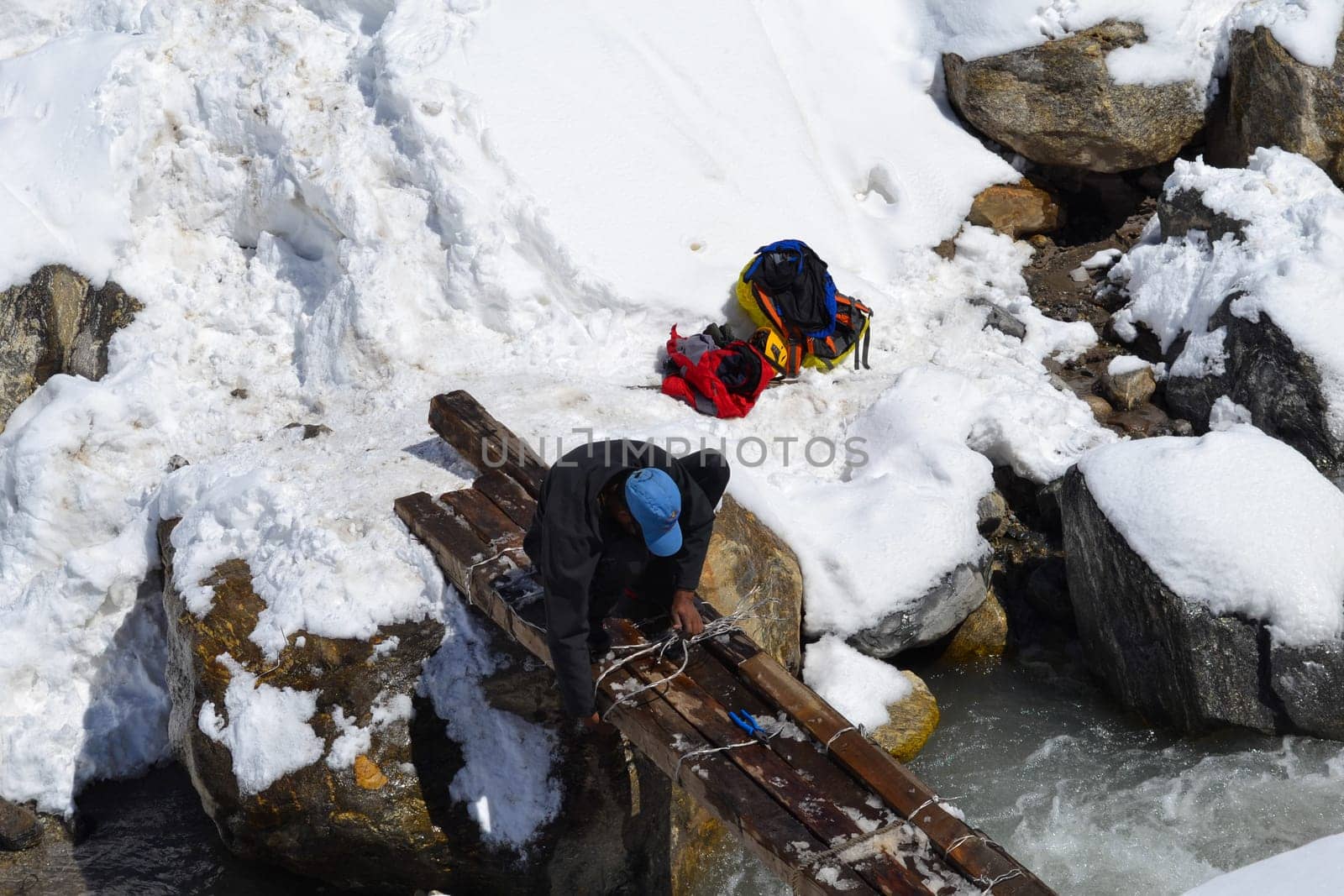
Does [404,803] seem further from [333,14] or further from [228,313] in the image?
[333,14]

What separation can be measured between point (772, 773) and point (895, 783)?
0.46m

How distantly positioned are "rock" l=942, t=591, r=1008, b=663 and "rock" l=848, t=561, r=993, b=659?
0.58 ft

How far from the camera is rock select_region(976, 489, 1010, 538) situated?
717 centimetres

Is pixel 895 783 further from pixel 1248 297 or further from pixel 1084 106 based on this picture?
pixel 1084 106

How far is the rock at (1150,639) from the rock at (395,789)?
8.85 feet

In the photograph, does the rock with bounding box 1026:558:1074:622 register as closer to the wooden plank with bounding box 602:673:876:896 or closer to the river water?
the river water

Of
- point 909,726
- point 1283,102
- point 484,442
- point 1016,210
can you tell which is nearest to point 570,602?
point 484,442

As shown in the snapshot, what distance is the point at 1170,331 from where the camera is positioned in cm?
837

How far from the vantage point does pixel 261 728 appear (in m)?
5.35

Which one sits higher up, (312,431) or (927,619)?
(312,431)

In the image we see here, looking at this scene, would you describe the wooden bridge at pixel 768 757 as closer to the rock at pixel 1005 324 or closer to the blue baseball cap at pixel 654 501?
the blue baseball cap at pixel 654 501

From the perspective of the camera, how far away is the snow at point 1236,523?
5871 mm

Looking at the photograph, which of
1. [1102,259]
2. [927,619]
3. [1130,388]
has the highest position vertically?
[1102,259]

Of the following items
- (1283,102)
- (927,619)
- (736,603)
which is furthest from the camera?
(1283,102)
